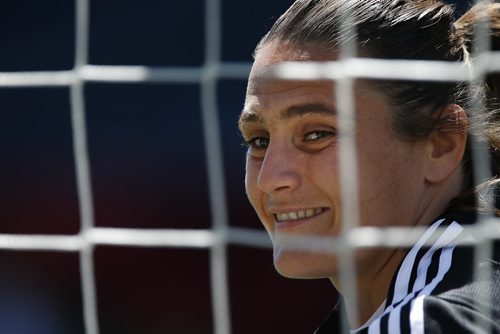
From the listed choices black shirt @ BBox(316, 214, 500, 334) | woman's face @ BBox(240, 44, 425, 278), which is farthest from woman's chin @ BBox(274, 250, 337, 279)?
black shirt @ BBox(316, 214, 500, 334)

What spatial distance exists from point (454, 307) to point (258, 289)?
195 cm

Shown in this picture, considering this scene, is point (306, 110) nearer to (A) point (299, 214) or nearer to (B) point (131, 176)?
(A) point (299, 214)

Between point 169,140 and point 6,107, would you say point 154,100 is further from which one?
point 6,107

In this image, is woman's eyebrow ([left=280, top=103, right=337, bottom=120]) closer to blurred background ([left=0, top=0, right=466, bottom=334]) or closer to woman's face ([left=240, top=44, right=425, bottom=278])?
woman's face ([left=240, top=44, right=425, bottom=278])

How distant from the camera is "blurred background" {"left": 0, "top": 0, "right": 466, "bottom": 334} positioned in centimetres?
267

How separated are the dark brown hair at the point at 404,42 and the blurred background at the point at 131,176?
61.4 inches

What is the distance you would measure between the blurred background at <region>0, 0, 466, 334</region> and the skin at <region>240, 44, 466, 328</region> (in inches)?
63.3

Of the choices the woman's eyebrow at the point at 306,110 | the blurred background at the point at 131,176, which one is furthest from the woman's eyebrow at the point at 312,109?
the blurred background at the point at 131,176

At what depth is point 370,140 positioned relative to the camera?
A: 0.99 m

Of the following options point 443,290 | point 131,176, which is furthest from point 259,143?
point 131,176

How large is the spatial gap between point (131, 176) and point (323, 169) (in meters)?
1.89

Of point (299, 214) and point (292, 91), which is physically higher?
point (292, 91)

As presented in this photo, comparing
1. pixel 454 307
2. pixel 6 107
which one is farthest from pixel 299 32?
pixel 6 107

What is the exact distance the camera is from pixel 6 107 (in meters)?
2.88
